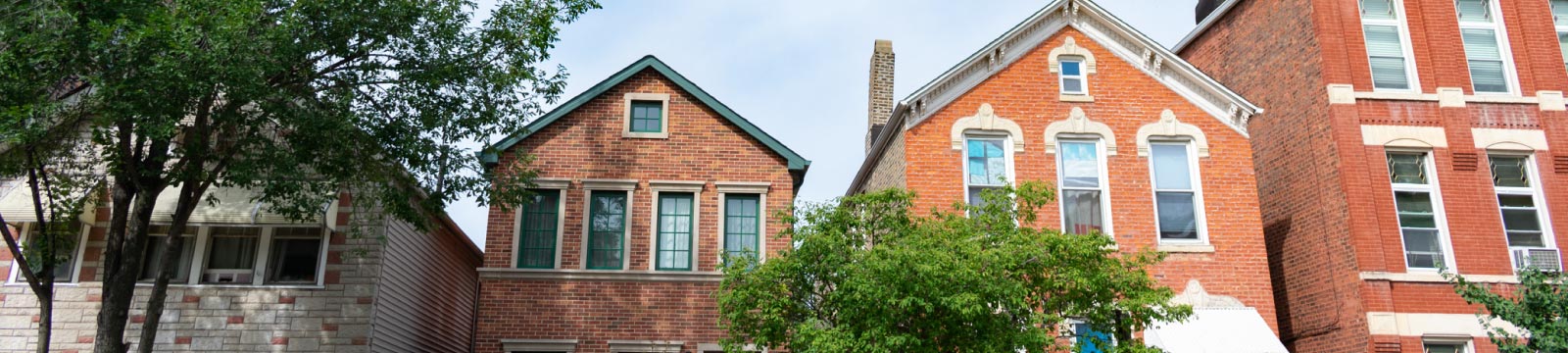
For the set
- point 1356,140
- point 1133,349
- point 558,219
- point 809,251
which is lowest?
point 1133,349

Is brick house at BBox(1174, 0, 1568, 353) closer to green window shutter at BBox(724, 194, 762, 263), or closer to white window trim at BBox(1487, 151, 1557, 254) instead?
white window trim at BBox(1487, 151, 1557, 254)

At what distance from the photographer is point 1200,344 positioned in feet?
55.0

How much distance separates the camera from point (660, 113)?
19703mm

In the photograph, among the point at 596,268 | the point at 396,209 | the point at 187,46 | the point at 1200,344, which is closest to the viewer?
the point at 187,46

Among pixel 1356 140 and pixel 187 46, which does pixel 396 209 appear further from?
pixel 1356 140

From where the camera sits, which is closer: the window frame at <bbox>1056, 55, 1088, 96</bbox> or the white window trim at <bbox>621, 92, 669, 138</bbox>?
the window frame at <bbox>1056, 55, 1088, 96</bbox>

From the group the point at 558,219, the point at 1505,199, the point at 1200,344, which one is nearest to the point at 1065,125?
the point at 1200,344

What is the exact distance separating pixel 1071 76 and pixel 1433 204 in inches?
251

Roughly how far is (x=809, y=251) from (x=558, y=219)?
6279 millimetres

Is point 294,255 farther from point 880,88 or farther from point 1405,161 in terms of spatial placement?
point 1405,161

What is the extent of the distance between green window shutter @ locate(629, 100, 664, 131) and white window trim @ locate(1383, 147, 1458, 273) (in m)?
12.5

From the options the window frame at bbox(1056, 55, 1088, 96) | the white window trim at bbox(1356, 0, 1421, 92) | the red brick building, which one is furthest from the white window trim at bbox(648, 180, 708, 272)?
the white window trim at bbox(1356, 0, 1421, 92)

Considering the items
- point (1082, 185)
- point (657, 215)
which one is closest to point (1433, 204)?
point (1082, 185)

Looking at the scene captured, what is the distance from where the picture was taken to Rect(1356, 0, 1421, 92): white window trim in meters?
19.3
